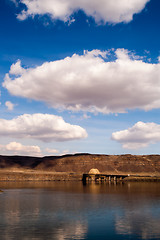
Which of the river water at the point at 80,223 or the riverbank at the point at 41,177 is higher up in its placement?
the river water at the point at 80,223

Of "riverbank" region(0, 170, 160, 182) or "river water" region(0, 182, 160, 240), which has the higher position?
"river water" region(0, 182, 160, 240)

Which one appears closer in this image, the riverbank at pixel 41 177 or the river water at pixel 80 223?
the river water at pixel 80 223

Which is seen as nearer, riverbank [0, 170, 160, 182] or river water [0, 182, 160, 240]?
river water [0, 182, 160, 240]

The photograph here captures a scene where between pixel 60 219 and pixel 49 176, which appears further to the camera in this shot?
pixel 49 176

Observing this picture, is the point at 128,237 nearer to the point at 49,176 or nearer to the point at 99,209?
the point at 99,209

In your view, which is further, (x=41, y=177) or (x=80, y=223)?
(x=41, y=177)

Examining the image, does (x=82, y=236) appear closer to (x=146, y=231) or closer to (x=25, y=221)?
(x=146, y=231)

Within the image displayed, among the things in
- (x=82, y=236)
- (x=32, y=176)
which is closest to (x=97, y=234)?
(x=82, y=236)

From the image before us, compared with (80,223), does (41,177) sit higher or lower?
lower

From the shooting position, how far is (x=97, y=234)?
32.6 meters

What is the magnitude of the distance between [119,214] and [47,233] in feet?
56.8

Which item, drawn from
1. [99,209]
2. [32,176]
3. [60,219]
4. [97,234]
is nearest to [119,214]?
[99,209]

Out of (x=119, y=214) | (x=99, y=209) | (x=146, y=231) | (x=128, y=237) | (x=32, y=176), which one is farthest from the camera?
(x=32, y=176)

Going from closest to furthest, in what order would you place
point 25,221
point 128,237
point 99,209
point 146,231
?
point 128,237, point 146,231, point 25,221, point 99,209
